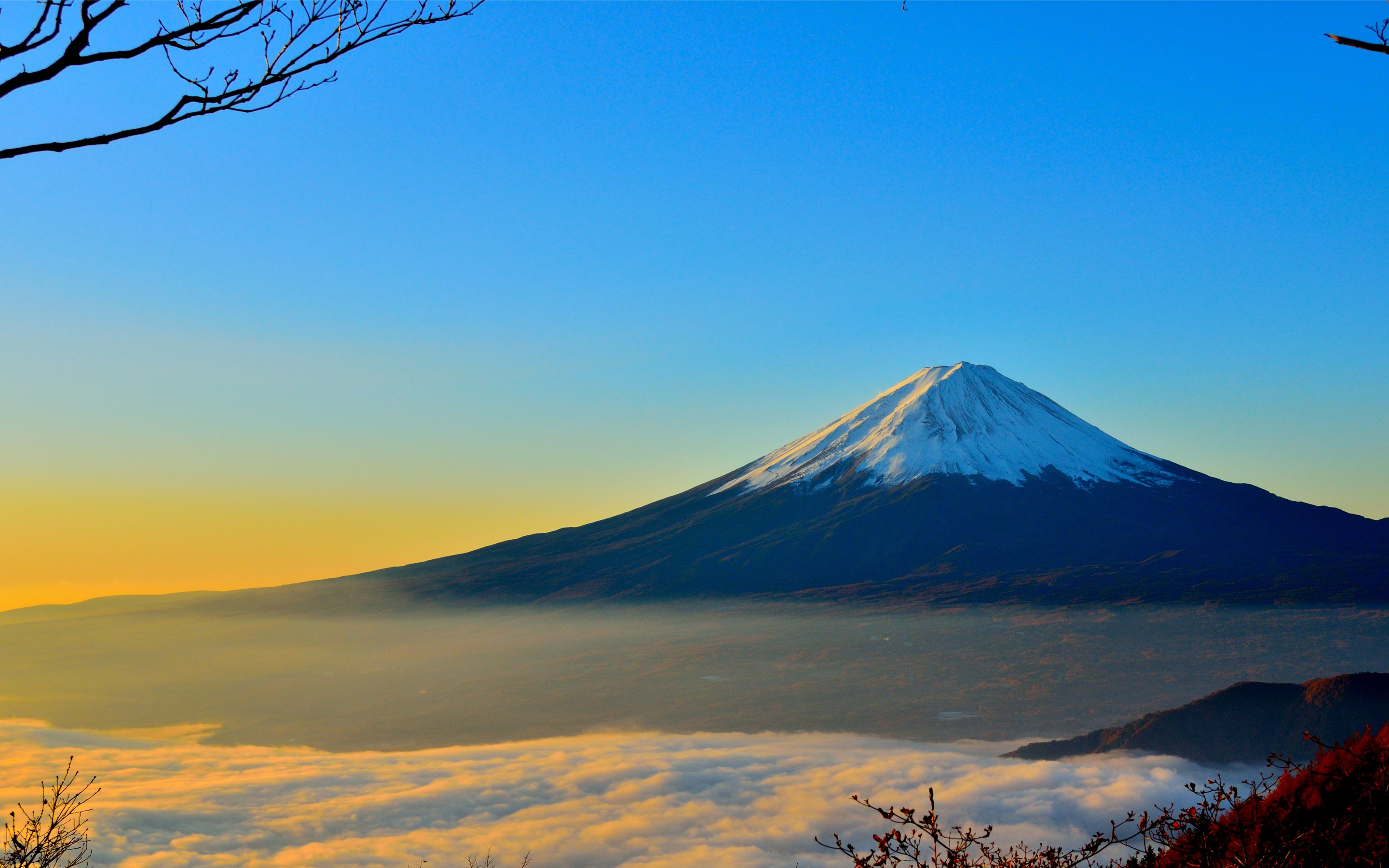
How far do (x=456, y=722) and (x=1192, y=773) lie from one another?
134323mm

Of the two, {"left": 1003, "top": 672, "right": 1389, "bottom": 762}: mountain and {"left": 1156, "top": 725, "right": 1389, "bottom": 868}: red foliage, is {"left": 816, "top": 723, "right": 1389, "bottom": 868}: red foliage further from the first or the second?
{"left": 1003, "top": 672, "right": 1389, "bottom": 762}: mountain

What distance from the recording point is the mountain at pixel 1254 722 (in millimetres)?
91438

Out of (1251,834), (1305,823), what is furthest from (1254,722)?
(1251,834)

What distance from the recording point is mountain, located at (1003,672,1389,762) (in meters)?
91.4

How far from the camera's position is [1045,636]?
194625mm

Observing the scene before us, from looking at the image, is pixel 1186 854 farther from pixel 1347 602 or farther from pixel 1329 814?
pixel 1347 602

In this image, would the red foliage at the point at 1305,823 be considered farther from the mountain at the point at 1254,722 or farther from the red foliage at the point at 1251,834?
the mountain at the point at 1254,722

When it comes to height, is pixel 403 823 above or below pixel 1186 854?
below

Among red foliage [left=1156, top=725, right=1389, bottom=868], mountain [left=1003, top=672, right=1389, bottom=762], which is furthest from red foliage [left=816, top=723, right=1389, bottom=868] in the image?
A: mountain [left=1003, top=672, right=1389, bottom=762]

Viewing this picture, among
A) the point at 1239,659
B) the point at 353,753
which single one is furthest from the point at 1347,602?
the point at 353,753

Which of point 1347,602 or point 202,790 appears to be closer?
point 202,790

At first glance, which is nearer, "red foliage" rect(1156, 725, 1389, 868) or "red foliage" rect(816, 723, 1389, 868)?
"red foliage" rect(816, 723, 1389, 868)

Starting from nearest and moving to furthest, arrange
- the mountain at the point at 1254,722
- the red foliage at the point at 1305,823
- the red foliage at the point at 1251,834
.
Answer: the red foliage at the point at 1251,834
the red foliage at the point at 1305,823
the mountain at the point at 1254,722

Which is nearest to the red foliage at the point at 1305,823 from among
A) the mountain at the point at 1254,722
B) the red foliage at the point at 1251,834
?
the red foliage at the point at 1251,834
